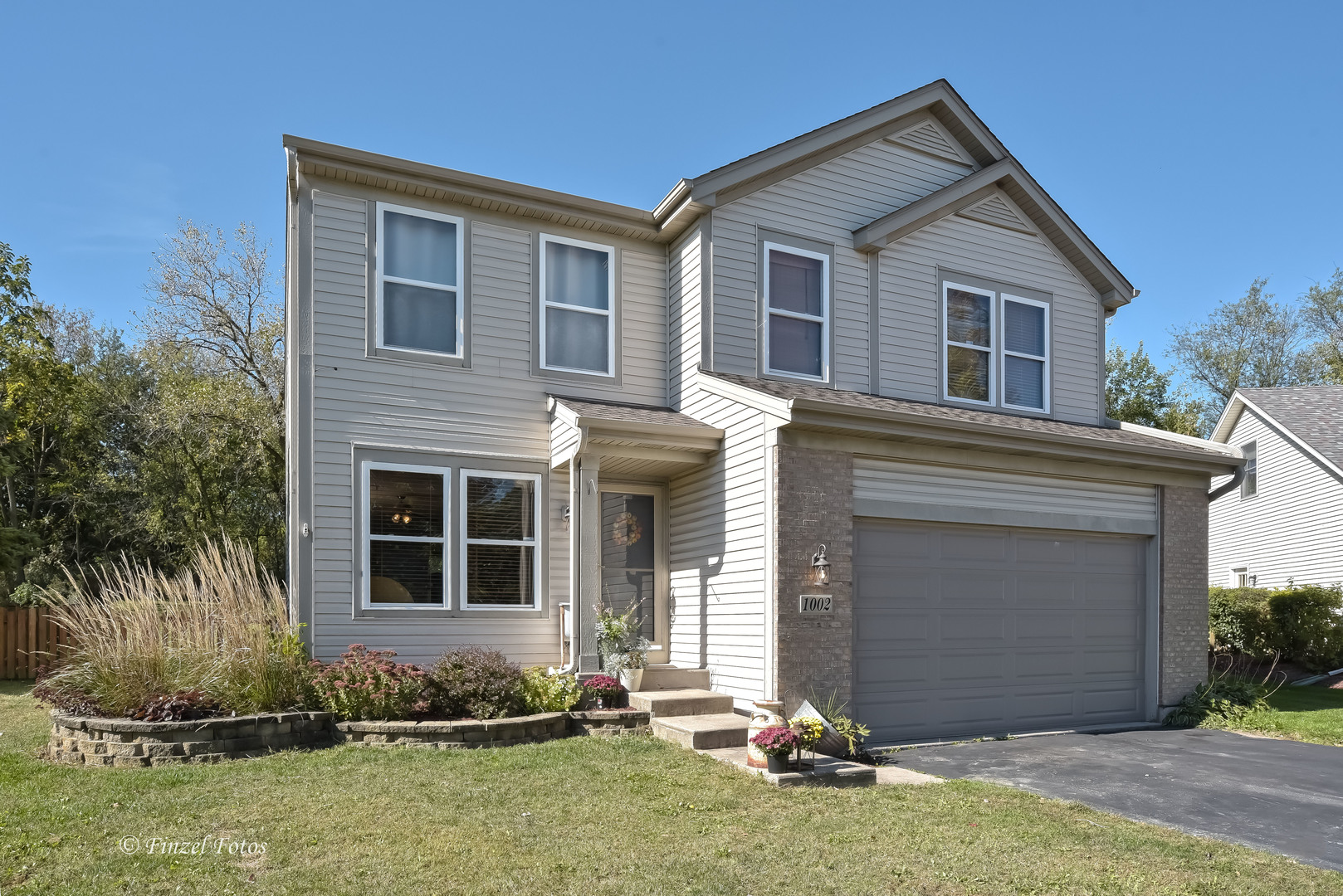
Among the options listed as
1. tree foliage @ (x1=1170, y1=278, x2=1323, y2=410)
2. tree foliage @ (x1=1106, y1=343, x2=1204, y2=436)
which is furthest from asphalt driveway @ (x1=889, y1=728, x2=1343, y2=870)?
tree foliage @ (x1=1170, y1=278, x2=1323, y2=410)

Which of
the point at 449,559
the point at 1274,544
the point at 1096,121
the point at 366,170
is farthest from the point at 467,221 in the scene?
the point at 1274,544

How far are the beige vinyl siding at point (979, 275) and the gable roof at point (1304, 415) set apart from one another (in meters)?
10.8

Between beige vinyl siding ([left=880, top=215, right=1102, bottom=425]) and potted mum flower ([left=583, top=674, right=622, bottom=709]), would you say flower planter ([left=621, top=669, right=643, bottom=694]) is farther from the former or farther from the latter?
beige vinyl siding ([left=880, top=215, right=1102, bottom=425])

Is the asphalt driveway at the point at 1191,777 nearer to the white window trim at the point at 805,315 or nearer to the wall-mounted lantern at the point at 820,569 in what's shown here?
the wall-mounted lantern at the point at 820,569

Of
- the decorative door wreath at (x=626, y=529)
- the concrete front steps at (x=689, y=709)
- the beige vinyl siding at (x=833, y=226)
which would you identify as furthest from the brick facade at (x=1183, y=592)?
the decorative door wreath at (x=626, y=529)

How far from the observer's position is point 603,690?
9.47 m

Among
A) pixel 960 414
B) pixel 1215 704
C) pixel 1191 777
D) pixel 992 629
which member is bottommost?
pixel 1215 704

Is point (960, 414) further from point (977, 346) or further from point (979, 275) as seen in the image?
point (979, 275)

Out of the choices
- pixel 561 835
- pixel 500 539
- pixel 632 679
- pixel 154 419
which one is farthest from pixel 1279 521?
pixel 154 419

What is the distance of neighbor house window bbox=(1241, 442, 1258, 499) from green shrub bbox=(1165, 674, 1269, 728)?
13540 millimetres

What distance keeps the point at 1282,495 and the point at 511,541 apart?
66.3 feet

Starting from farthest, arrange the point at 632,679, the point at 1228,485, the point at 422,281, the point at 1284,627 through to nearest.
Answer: the point at 1284,627, the point at 1228,485, the point at 422,281, the point at 632,679

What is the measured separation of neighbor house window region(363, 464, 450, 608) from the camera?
10.0 metres

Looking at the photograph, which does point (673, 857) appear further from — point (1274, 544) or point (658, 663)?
point (1274, 544)
